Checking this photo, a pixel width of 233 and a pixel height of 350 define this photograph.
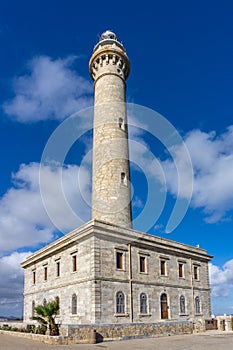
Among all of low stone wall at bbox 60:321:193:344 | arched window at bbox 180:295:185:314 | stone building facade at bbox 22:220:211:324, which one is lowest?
low stone wall at bbox 60:321:193:344

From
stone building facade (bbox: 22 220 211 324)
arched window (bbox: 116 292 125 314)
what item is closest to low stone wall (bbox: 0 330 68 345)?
stone building facade (bbox: 22 220 211 324)

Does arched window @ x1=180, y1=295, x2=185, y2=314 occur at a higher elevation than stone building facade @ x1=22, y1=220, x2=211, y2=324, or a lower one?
lower

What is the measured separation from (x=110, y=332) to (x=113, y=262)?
4.06 m

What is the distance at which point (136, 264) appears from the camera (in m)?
21.5

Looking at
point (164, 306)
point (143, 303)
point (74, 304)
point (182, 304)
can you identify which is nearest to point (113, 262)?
point (74, 304)

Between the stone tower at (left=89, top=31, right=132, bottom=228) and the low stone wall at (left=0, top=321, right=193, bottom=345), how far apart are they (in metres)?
6.80

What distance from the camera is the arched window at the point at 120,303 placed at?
767 inches

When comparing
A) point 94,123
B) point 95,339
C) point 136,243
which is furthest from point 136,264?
point 94,123

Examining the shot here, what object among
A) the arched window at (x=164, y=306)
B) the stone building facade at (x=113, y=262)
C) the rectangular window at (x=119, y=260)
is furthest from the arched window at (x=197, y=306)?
the rectangular window at (x=119, y=260)

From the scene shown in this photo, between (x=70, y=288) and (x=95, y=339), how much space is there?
5401 mm

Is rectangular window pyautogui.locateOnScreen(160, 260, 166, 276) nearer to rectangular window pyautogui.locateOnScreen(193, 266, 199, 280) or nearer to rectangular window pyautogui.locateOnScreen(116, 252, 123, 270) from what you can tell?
rectangular window pyautogui.locateOnScreen(193, 266, 199, 280)

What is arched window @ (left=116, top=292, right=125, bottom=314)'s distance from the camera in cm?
1949

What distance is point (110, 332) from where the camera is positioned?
670 inches

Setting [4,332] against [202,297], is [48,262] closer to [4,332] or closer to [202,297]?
[4,332]
